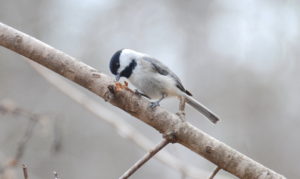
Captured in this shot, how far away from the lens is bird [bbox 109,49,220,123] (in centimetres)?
241

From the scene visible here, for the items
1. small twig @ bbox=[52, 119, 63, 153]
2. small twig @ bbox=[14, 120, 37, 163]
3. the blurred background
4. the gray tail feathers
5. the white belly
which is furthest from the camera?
the blurred background

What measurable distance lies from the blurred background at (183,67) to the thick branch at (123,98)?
358cm

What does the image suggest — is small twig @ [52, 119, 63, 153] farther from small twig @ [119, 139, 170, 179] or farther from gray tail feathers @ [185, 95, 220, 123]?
small twig @ [119, 139, 170, 179]

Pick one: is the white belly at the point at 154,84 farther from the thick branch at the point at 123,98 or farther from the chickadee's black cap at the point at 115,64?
the thick branch at the point at 123,98

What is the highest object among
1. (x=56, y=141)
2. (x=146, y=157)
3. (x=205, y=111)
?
(x=146, y=157)

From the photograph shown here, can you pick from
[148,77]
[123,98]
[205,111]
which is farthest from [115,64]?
[123,98]

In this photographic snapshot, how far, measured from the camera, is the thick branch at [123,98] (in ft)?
4.71

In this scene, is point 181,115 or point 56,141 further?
point 56,141

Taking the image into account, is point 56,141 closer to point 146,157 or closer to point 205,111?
point 205,111

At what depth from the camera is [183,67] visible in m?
6.27

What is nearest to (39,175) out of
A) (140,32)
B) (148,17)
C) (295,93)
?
(140,32)

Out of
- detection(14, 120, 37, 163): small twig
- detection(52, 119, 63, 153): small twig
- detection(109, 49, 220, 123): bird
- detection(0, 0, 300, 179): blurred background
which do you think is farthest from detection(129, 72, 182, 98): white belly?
detection(0, 0, 300, 179): blurred background

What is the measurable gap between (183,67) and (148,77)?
388 cm

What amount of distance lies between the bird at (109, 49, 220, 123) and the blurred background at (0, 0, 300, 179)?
2788mm
